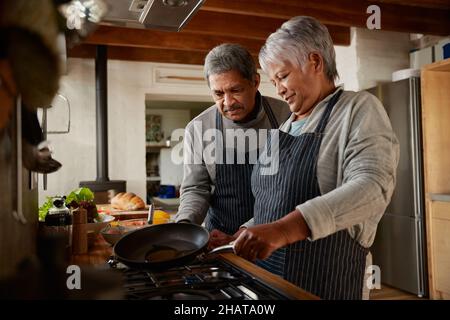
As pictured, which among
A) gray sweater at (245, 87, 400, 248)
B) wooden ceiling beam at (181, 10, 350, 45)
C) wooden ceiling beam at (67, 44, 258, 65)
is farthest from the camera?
wooden ceiling beam at (67, 44, 258, 65)

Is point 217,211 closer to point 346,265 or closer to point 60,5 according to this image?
point 346,265

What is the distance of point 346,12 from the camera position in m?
3.39

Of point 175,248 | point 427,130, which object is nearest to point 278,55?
point 175,248

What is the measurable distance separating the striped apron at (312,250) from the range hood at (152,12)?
2.03ft

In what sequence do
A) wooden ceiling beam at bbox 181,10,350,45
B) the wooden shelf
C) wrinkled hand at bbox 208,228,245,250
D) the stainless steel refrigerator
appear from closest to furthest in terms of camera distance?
wrinkled hand at bbox 208,228,245,250
the stainless steel refrigerator
wooden ceiling beam at bbox 181,10,350,45
the wooden shelf

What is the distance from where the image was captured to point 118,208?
281 centimetres

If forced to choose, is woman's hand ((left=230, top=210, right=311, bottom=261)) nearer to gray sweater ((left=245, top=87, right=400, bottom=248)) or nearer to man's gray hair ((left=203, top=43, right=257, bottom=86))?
gray sweater ((left=245, top=87, right=400, bottom=248))

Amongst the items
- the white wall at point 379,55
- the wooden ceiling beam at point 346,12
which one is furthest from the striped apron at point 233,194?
the white wall at point 379,55

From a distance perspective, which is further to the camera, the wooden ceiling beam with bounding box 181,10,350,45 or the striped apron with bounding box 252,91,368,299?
the wooden ceiling beam with bounding box 181,10,350,45

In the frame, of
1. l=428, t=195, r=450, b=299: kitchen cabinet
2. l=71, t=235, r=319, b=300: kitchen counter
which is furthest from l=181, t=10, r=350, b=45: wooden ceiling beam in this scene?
l=71, t=235, r=319, b=300: kitchen counter

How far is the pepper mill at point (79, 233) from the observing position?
4.25 ft

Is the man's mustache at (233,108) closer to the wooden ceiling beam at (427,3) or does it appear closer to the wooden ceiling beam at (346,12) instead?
the wooden ceiling beam at (346,12)

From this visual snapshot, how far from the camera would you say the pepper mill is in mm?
1294

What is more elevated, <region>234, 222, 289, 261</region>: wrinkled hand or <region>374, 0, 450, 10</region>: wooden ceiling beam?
<region>374, 0, 450, 10</region>: wooden ceiling beam
